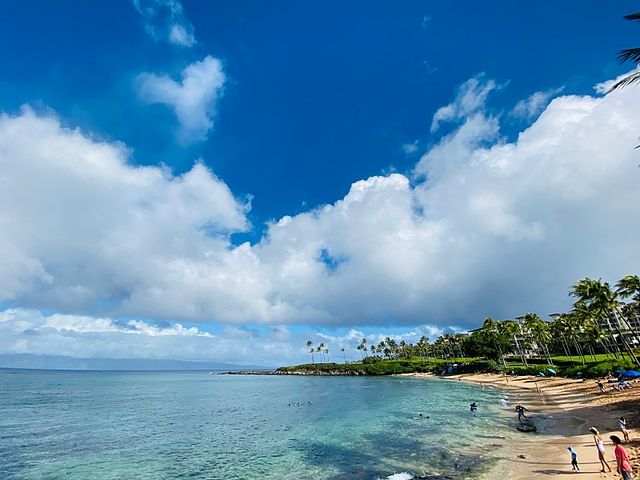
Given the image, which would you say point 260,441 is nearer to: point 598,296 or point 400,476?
point 400,476

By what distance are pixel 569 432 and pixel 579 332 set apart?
67936 millimetres

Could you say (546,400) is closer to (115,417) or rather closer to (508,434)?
(508,434)

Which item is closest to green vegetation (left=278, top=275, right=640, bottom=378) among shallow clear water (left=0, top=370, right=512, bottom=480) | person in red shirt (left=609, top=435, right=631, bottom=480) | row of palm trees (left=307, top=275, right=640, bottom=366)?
row of palm trees (left=307, top=275, right=640, bottom=366)

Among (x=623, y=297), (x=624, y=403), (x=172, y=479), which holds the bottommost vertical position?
(x=172, y=479)

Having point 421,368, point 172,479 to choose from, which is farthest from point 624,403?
point 421,368

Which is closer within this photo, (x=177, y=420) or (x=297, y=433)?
(x=297, y=433)

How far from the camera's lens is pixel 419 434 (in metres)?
40.4

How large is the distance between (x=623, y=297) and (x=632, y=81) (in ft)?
192

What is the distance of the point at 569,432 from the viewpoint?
34.6 m

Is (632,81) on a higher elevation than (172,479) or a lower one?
higher

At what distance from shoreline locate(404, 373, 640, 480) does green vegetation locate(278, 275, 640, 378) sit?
1464 cm

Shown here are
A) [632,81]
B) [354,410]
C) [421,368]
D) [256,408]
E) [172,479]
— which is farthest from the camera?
[421,368]

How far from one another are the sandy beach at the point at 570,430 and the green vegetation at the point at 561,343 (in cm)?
1459

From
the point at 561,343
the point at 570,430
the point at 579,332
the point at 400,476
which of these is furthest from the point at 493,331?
the point at 400,476
